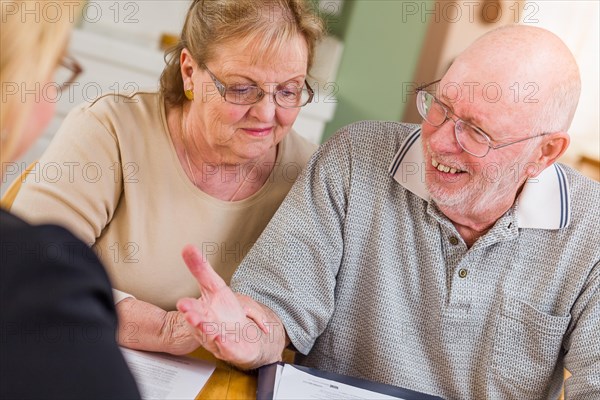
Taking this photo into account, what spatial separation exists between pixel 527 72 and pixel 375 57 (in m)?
2.09

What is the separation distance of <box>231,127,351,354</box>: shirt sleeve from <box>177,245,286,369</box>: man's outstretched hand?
0.06m

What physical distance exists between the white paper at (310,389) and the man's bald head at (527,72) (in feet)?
1.92

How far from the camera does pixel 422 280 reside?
57.2 inches

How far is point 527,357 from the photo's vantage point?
55.2 inches

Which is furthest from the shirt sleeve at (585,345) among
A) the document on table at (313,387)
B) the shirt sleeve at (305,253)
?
the shirt sleeve at (305,253)

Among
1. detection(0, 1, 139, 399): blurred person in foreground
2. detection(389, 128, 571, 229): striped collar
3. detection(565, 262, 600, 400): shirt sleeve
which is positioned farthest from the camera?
detection(389, 128, 571, 229): striped collar

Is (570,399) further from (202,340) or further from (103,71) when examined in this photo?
(103,71)

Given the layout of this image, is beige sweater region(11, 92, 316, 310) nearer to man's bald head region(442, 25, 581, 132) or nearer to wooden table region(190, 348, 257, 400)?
wooden table region(190, 348, 257, 400)

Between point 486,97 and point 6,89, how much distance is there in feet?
3.14

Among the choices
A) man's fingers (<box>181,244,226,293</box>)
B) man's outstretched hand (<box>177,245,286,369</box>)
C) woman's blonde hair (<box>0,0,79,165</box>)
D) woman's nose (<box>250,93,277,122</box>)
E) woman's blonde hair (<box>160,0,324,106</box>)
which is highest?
woman's blonde hair (<box>0,0,79,165</box>)

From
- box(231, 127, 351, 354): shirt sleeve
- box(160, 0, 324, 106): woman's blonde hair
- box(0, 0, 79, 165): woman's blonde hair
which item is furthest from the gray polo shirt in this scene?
box(0, 0, 79, 165): woman's blonde hair

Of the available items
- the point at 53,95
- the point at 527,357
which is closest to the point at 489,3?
the point at 527,357

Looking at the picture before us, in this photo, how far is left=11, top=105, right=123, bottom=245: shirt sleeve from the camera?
4.56 feet

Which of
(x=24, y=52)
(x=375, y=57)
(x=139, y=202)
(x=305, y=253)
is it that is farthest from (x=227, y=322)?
(x=375, y=57)
